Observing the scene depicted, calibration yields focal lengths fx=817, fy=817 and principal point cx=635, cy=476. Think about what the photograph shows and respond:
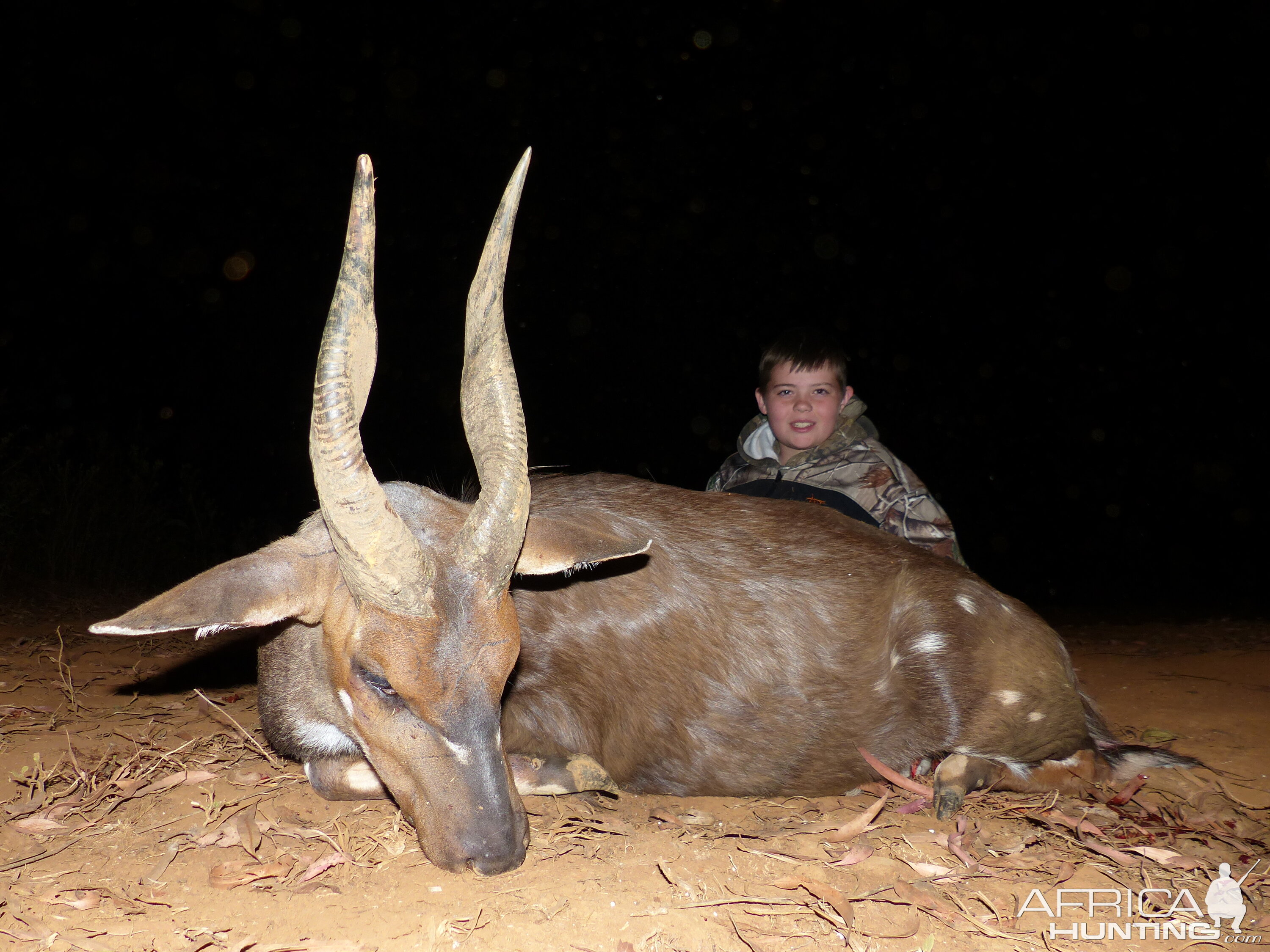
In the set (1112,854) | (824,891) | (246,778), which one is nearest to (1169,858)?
(1112,854)

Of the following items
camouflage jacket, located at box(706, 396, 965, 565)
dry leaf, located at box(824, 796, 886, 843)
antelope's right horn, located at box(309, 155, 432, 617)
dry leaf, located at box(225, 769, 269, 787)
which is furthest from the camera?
camouflage jacket, located at box(706, 396, 965, 565)

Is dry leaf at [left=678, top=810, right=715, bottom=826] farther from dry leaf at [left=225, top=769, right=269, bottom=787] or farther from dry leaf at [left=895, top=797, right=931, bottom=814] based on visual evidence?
dry leaf at [left=225, top=769, right=269, bottom=787]

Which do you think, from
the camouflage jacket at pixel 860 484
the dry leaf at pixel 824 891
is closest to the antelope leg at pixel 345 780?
the dry leaf at pixel 824 891

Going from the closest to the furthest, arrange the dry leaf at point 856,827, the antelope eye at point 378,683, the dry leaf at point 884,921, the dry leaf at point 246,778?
the dry leaf at point 884,921 → the antelope eye at point 378,683 → the dry leaf at point 856,827 → the dry leaf at point 246,778

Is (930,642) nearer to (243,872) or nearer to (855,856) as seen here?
(855,856)

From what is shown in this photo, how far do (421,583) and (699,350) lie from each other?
23.7 m

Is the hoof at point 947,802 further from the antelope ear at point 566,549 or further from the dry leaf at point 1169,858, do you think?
the antelope ear at point 566,549

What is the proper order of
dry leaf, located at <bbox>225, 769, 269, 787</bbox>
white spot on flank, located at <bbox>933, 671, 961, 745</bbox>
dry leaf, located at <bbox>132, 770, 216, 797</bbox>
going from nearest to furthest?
dry leaf, located at <bbox>132, 770, 216, 797</bbox>, dry leaf, located at <bbox>225, 769, 269, 787</bbox>, white spot on flank, located at <bbox>933, 671, 961, 745</bbox>

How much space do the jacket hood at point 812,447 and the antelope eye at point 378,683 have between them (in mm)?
3594

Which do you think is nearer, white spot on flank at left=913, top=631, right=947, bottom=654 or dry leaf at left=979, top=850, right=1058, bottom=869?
dry leaf at left=979, top=850, right=1058, bottom=869

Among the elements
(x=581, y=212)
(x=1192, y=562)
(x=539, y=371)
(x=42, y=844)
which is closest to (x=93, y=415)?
(x=539, y=371)

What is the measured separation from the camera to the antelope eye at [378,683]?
2.55m

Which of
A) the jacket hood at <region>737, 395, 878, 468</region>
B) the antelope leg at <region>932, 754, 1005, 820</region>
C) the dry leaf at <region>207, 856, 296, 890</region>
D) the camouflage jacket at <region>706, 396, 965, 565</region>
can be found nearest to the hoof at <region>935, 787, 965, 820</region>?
the antelope leg at <region>932, 754, 1005, 820</region>

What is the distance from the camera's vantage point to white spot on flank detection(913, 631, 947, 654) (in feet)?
11.7
